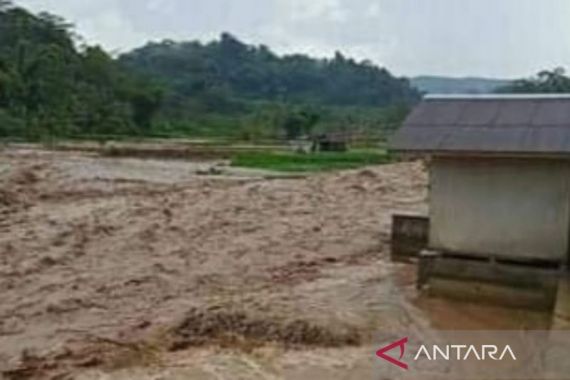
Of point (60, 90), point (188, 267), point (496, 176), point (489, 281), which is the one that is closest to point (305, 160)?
point (188, 267)

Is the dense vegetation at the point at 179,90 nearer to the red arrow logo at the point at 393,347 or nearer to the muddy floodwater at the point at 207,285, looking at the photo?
the muddy floodwater at the point at 207,285

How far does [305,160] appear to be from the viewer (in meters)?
30.5

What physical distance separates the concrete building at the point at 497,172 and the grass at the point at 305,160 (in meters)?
17.7

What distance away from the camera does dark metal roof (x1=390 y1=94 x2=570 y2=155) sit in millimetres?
8266

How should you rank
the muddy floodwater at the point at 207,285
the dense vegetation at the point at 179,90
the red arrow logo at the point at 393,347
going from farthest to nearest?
the dense vegetation at the point at 179,90
the muddy floodwater at the point at 207,285
the red arrow logo at the point at 393,347

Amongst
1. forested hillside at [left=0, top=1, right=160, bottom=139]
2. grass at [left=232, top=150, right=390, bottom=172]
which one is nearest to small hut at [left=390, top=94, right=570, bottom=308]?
grass at [left=232, top=150, right=390, bottom=172]

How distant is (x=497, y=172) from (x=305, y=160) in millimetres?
21750

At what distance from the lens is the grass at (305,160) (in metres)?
28.1

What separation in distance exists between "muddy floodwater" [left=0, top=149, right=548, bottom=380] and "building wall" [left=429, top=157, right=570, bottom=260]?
2.08ft

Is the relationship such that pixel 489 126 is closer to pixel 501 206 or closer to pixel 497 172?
pixel 497 172

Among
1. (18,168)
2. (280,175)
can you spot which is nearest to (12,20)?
(18,168)

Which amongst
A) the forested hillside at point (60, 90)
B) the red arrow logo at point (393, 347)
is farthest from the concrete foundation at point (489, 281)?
the forested hillside at point (60, 90)

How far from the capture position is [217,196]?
20.2 metres

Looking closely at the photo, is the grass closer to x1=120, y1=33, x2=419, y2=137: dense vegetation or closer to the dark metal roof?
the dark metal roof
